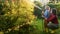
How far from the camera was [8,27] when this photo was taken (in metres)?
2.64

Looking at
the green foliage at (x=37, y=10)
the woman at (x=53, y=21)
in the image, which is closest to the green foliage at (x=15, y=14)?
the green foliage at (x=37, y=10)

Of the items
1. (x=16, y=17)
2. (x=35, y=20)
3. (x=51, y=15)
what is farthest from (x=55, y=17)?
(x=16, y=17)

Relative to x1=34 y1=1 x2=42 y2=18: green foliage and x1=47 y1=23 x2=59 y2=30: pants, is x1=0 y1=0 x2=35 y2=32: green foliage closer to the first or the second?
Result: x1=34 y1=1 x2=42 y2=18: green foliage

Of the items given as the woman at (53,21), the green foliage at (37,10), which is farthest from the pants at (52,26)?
the green foliage at (37,10)

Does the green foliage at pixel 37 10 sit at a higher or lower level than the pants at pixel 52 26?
higher

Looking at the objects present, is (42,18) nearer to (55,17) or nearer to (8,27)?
(55,17)

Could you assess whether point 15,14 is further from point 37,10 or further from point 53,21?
point 53,21

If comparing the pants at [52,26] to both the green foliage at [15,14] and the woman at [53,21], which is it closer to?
the woman at [53,21]

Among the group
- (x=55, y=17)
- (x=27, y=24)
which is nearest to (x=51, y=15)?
(x=55, y=17)

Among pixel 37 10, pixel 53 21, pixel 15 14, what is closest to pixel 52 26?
pixel 53 21

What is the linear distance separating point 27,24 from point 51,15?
290 millimetres

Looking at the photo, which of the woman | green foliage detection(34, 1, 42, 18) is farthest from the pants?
green foliage detection(34, 1, 42, 18)

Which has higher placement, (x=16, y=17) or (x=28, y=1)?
(x=28, y=1)

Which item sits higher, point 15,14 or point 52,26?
point 15,14
